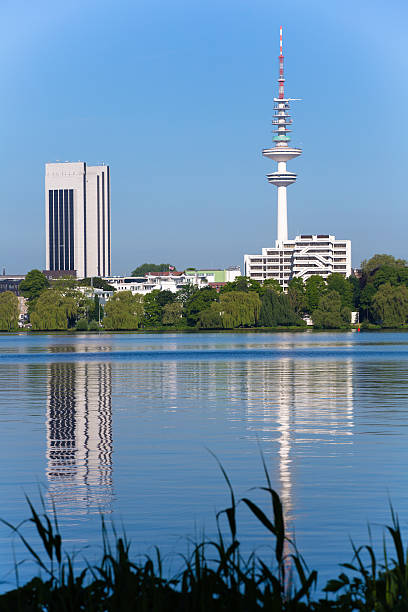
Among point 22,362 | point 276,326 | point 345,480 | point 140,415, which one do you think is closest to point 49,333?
point 276,326

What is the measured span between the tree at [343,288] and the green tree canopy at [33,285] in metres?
55.1

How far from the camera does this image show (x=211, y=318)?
14862 centimetres

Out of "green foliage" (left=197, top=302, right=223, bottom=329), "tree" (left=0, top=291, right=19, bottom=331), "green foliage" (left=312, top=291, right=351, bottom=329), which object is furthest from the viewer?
"tree" (left=0, top=291, right=19, bottom=331)

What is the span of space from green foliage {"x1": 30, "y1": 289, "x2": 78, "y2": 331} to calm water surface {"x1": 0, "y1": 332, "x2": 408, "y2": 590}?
110698mm

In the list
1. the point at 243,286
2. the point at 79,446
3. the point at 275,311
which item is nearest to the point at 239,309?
the point at 275,311

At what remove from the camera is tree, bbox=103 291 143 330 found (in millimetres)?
151125

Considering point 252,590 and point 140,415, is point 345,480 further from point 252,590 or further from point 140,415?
point 140,415

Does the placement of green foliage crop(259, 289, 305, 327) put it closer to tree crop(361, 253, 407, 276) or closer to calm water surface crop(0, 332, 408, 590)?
tree crop(361, 253, 407, 276)

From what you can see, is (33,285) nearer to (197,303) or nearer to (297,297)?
(197,303)

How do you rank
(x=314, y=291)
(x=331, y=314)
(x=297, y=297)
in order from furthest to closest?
(x=314, y=291)
(x=297, y=297)
(x=331, y=314)

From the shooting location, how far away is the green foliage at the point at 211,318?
148 m

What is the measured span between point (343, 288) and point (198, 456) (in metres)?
154

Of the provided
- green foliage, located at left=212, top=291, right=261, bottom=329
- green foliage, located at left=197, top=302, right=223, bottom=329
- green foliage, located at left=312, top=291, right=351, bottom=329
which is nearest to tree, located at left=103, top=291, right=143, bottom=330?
green foliage, located at left=197, top=302, right=223, bottom=329

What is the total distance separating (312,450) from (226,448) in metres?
1.67
